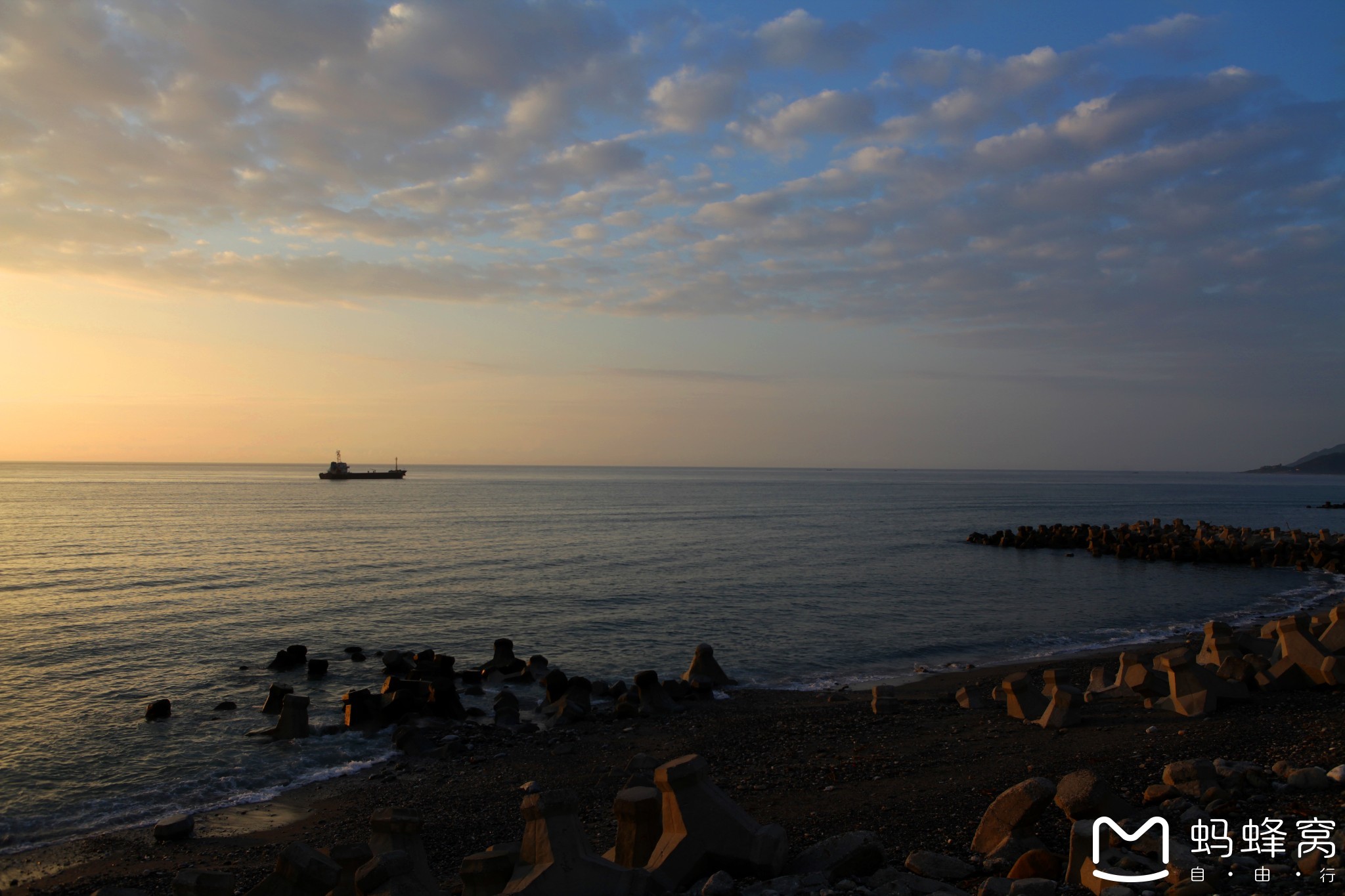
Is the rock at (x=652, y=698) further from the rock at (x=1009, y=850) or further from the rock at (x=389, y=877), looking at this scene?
the rock at (x=1009, y=850)

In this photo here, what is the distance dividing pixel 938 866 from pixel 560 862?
3.18 metres

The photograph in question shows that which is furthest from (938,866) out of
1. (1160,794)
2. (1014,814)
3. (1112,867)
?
(1160,794)

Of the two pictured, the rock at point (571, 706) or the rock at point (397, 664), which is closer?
the rock at point (571, 706)

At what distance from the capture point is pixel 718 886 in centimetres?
625

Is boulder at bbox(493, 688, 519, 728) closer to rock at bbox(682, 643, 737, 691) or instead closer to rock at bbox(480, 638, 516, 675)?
rock at bbox(480, 638, 516, 675)

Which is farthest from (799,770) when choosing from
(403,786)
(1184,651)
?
(1184,651)

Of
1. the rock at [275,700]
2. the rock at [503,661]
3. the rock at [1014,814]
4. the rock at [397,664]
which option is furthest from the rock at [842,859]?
the rock at [397,664]

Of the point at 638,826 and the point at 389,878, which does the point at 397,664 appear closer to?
the point at 389,878

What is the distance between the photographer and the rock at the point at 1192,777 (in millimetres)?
7781

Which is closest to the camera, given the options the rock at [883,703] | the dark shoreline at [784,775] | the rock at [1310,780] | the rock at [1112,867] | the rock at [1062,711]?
the rock at [1112,867]

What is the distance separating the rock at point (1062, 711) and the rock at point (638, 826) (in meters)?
8.28

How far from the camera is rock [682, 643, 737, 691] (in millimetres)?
18609

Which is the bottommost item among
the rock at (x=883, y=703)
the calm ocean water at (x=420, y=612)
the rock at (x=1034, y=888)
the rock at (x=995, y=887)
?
the calm ocean water at (x=420, y=612)

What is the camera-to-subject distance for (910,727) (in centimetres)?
1334
